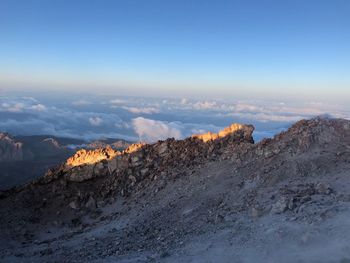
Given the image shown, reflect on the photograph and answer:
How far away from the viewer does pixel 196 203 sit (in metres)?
18.8

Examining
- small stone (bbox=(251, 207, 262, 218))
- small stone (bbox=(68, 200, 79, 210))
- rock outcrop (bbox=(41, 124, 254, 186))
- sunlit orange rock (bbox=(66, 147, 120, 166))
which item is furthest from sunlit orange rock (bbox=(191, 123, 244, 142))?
small stone (bbox=(251, 207, 262, 218))

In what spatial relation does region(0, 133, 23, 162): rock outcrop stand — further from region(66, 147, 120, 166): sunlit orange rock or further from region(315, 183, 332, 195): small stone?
region(315, 183, 332, 195): small stone

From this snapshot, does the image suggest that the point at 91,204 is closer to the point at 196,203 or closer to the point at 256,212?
the point at 196,203

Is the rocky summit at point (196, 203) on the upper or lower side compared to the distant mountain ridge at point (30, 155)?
upper

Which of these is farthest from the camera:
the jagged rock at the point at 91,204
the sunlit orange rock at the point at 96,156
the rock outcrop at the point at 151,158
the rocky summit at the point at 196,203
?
the sunlit orange rock at the point at 96,156

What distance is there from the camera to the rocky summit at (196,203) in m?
13.3

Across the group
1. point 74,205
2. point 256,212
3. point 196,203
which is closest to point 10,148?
point 74,205

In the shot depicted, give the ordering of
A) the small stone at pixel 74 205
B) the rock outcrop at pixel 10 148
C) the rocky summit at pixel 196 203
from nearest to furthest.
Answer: the rocky summit at pixel 196 203 < the small stone at pixel 74 205 < the rock outcrop at pixel 10 148

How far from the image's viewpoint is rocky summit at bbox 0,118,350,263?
13.3 m

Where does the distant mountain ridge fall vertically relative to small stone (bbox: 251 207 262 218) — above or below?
below

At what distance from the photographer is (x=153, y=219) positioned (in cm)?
1856

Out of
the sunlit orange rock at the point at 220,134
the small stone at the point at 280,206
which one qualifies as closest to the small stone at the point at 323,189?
the small stone at the point at 280,206

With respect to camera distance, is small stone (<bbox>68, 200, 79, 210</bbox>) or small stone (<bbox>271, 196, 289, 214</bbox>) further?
small stone (<bbox>68, 200, 79, 210</bbox>)

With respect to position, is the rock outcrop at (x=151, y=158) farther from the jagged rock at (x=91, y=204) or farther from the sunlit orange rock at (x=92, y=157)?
the jagged rock at (x=91, y=204)
